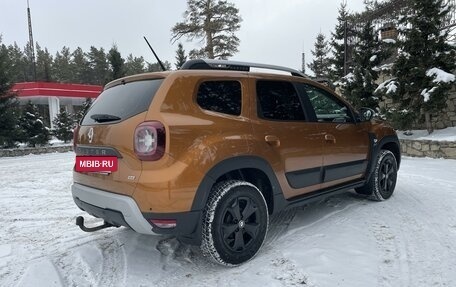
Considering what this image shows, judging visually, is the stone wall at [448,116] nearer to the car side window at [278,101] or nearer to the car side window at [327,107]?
the car side window at [327,107]

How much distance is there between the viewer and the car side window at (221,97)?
3.09 m

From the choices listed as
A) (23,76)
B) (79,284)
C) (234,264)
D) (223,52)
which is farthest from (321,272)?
(23,76)

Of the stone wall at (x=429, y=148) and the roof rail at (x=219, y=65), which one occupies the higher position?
the roof rail at (x=219, y=65)

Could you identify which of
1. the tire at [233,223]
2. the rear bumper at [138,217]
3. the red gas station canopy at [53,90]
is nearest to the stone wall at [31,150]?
the red gas station canopy at [53,90]

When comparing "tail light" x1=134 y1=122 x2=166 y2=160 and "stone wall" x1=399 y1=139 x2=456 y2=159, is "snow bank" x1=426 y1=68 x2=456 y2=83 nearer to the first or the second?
"stone wall" x1=399 y1=139 x2=456 y2=159

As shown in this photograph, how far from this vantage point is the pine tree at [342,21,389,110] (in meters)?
11.8

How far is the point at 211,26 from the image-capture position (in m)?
24.3

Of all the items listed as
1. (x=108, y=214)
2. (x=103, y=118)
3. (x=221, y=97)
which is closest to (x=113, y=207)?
(x=108, y=214)

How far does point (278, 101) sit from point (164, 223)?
5.61 ft

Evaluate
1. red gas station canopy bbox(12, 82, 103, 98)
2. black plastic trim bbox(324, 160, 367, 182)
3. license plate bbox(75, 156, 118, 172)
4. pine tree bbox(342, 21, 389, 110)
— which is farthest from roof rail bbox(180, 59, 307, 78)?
red gas station canopy bbox(12, 82, 103, 98)

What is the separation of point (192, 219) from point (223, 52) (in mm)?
23865

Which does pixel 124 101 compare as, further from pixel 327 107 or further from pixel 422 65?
pixel 422 65

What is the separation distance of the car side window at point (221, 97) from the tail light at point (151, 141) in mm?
464

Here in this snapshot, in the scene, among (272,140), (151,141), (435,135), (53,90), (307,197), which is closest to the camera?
(151,141)
